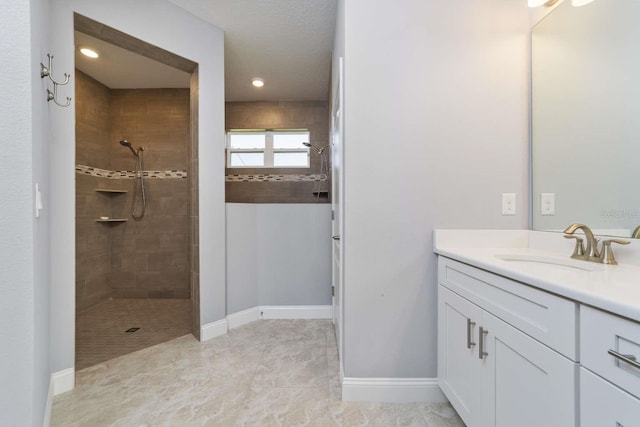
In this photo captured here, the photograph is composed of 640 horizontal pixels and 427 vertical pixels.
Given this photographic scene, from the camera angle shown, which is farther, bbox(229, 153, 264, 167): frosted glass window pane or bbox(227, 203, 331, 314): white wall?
bbox(229, 153, 264, 167): frosted glass window pane

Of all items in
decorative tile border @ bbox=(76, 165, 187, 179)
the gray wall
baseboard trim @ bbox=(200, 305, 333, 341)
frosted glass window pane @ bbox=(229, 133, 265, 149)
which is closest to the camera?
the gray wall

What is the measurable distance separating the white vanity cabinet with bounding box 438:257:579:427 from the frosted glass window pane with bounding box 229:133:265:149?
128 inches

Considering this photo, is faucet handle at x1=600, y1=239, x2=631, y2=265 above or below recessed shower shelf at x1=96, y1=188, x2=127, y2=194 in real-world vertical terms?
below

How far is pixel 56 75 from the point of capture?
1683 millimetres

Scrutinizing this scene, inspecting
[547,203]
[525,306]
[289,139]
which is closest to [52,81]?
[525,306]

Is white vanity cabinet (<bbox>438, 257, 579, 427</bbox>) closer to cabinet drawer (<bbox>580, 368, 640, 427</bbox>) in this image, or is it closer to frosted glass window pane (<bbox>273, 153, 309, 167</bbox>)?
cabinet drawer (<bbox>580, 368, 640, 427</bbox>)

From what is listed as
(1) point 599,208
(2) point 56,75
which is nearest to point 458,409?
(1) point 599,208

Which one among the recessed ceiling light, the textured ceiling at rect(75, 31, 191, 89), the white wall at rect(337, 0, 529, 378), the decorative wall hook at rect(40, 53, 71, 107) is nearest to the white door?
the white wall at rect(337, 0, 529, 378)

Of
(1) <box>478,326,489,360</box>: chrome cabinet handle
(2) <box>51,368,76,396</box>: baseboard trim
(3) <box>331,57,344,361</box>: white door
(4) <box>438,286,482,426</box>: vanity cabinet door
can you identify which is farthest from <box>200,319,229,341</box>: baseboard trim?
(1) <box>478,326,489,360</box>: chrome cabinet handle

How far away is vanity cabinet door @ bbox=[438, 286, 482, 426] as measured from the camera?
1144 millimetres

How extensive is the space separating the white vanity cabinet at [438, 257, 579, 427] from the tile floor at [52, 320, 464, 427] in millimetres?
395

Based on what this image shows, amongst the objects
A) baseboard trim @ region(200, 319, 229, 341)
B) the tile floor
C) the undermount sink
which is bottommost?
the tile floor

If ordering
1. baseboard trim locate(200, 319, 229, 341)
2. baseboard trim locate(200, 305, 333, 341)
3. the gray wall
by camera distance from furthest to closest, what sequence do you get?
baseboard trim locate(200, 305, 333, 341), baseboard trim locate(200, 319, 229, 341), the gray wall

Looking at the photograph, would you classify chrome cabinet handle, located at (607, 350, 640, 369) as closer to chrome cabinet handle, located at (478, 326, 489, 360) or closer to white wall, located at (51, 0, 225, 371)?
chrome cabinet handle, located at (478, 326, 489, 360)
